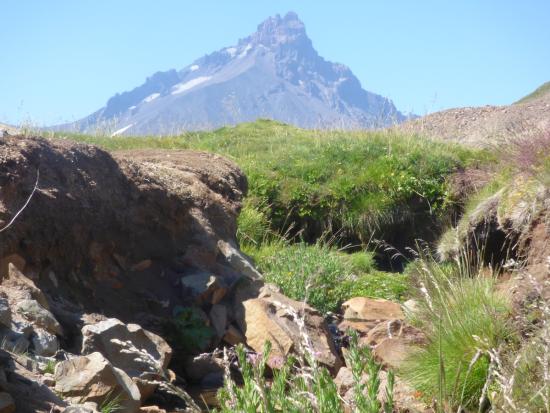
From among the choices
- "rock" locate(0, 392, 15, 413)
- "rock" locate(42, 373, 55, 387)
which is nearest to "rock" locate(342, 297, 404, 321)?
"rock" locate(42, 373, 55, 387)

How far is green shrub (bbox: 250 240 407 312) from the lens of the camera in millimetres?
7812

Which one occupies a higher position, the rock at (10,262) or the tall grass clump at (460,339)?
the rock at (10,262)

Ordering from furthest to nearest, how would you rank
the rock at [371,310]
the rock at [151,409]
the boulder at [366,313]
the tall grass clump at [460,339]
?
the rock at [371,310], the boulder at [366,313], the rock at [151,409], the tall grass clump at [460,339]

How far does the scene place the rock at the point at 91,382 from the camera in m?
3.99

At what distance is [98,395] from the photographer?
400 cm

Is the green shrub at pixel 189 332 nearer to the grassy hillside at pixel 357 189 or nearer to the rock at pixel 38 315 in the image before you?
the rock at pixel 38 315

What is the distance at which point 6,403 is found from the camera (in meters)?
3.19

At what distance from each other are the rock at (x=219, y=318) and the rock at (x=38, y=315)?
1.70 metres

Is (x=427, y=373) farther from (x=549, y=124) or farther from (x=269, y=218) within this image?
(x=269, y=218)

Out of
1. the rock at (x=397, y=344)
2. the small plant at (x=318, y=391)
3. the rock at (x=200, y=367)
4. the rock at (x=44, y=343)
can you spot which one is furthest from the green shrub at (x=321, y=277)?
the small plant at (x=318, y=391)

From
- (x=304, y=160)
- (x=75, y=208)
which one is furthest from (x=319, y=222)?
(x=75, y=208)

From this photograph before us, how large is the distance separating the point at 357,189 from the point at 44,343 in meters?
8.31

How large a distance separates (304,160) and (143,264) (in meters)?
7.10

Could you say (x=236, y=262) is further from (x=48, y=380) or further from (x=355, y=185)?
(x=355, y=185)
